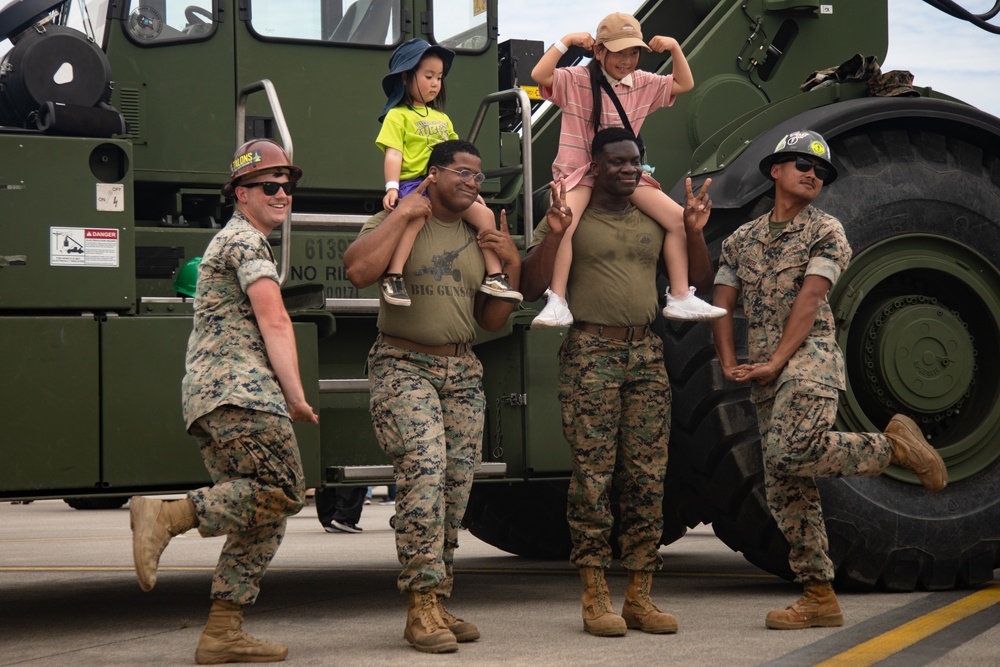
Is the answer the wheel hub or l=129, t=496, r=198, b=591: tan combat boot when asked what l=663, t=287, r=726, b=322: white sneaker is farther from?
l=129, t=496, r=198, b=591: tan combat boot

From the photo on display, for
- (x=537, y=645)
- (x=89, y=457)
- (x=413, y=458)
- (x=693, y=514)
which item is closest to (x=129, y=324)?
(x=89, y=457)

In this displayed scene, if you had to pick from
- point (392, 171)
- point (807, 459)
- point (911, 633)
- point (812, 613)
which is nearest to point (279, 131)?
point (392, 171)

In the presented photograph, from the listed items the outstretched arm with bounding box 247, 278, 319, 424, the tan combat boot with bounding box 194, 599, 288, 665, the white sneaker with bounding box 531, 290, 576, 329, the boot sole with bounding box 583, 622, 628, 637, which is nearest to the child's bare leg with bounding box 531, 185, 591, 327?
the white sneaker with bounding box 531, 290, 576, 329

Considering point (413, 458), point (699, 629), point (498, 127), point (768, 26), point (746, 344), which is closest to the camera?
point (413, 458)

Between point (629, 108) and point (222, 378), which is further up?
point (629, 108)

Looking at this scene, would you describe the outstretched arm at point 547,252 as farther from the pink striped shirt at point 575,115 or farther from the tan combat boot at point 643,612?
the tan combat boot at point 643,612

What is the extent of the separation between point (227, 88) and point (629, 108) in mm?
1794

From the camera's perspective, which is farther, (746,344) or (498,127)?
(498,127)

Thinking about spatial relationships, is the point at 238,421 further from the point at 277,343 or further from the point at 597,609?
the point at 597,609

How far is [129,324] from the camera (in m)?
5.18

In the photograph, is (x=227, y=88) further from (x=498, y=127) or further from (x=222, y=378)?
(x=222, y=378)

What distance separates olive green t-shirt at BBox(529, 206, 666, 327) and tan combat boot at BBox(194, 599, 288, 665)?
1770 millimetres

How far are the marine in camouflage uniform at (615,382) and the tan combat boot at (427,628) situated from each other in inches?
25.8

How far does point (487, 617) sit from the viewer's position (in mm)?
5930
